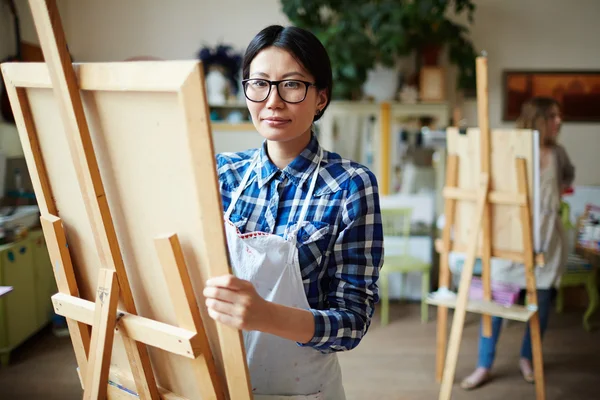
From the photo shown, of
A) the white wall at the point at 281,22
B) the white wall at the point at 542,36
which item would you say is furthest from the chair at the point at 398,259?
the white wall at the point at 542,36

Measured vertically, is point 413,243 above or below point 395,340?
above

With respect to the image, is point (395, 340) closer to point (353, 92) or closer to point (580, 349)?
point (580, 349)

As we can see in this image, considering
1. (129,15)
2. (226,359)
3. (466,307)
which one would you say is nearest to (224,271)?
(226,359)

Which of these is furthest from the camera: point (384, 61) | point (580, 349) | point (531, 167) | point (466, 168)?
point (384, 61)

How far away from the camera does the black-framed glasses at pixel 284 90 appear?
36.7 inches

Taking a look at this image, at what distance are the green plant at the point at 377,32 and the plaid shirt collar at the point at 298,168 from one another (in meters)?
2.77

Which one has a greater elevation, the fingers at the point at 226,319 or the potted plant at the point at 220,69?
the potted plant at the point at 220,69

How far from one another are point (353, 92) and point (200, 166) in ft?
11.7

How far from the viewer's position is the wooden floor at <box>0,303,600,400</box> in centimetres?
259

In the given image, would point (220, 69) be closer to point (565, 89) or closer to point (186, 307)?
point (565, 89)

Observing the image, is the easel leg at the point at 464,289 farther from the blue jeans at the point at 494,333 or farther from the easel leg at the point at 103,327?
the easel leg at the point at 103,327

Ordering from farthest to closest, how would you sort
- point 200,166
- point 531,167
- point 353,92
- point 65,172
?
1. point 353,92
2. point 531,167
3. point 65,172
4. point 200,166

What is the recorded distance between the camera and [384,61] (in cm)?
380

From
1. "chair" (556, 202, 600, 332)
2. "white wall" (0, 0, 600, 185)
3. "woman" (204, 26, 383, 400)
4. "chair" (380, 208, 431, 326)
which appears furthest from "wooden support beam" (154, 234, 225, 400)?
"white wall" (0, 0, 600, 185)
